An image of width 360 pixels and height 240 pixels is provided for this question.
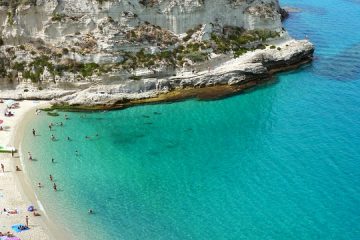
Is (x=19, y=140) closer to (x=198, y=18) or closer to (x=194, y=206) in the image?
(x=194, y=206)

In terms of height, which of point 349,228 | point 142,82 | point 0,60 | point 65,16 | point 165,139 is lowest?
point 349,228

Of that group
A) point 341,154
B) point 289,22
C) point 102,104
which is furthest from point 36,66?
point 289,22

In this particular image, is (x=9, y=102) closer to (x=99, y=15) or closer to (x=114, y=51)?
(x=114, y=51)

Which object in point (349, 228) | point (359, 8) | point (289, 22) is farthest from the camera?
point (359, 8)

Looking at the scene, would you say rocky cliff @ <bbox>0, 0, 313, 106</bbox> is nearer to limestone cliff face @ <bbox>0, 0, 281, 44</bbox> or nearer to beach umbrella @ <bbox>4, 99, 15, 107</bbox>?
limestone cliff face @ <bbox>0, 0, 281, 44</bbox>

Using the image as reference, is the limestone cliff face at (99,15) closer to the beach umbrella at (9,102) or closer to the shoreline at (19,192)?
the beach umbrella at (9,102)

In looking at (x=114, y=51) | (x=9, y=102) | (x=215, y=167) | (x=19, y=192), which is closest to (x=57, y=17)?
(x=114, y=51)
